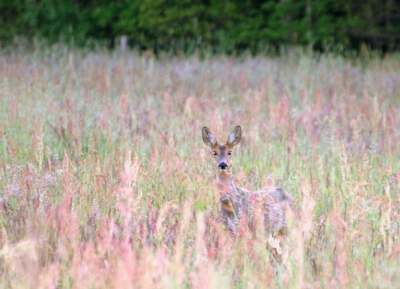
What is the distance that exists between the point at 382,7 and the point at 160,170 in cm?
1138

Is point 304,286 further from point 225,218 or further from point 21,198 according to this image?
point 21,198

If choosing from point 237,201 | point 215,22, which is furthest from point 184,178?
point 215,22

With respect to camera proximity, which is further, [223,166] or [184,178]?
[184,178]

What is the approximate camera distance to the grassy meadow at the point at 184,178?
357cm

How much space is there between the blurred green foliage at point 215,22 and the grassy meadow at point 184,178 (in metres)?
3.50

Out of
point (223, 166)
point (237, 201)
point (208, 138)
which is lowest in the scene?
point (237, 201)

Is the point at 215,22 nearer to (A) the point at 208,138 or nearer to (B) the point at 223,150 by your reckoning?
(A) the point at 208,138

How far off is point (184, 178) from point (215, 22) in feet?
38.6

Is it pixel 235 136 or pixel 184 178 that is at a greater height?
pixel 235 136

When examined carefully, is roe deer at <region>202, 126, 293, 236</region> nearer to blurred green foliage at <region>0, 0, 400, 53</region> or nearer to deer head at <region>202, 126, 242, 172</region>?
deer head at <region>202, 126, 242, 172</region>

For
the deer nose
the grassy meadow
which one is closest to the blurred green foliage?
the grassy meadow

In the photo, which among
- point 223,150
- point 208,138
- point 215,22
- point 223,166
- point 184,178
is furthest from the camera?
point 215,22

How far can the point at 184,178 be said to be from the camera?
17.2 ft

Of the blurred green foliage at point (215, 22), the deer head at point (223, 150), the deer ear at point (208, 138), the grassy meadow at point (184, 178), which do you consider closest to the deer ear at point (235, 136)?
the deer head at point (223, 150)
